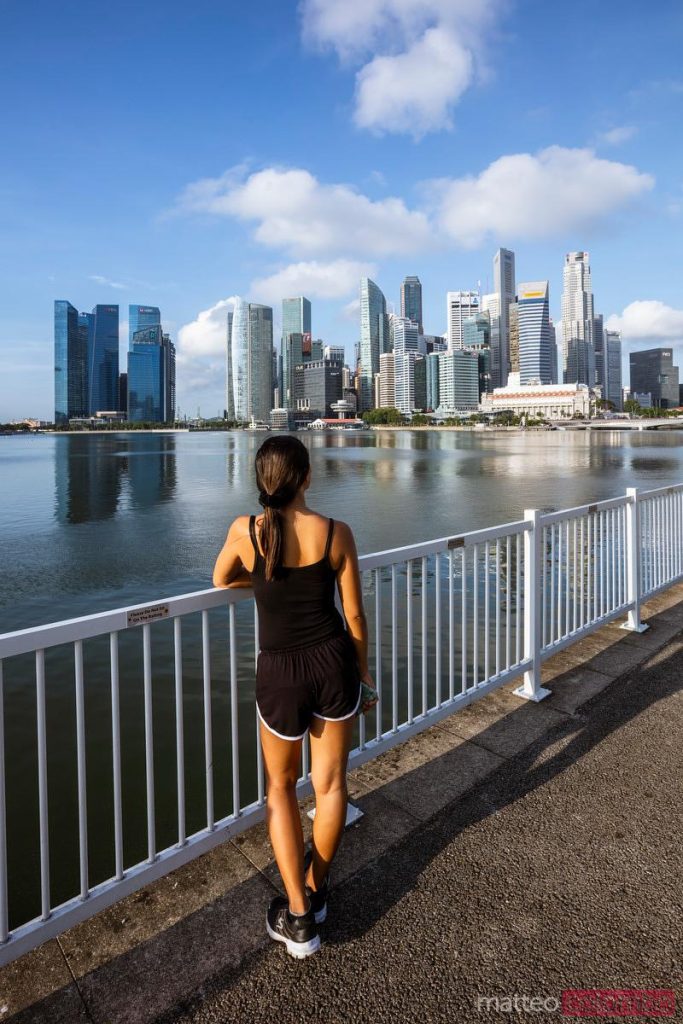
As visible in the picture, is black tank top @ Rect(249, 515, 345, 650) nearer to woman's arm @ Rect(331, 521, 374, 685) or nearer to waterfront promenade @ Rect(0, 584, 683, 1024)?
woman's arm @ Rect(331, 521, 374, 685)

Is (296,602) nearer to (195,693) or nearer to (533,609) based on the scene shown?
(533,609)

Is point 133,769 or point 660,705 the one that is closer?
point 660,705

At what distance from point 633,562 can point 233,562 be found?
4.93 meters

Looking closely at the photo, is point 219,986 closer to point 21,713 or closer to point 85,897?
point 85,897

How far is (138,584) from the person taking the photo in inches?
632

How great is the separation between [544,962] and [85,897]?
1741 mm

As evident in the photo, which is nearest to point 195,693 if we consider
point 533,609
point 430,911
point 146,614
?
point 533,609

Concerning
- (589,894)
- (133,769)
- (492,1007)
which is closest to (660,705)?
(589,894)

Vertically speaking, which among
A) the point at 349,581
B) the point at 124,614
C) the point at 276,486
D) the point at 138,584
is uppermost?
the point at 276,486

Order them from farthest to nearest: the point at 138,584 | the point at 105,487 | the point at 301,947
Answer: the point at 105,487 → the point at 138,584 → the point at 301,947

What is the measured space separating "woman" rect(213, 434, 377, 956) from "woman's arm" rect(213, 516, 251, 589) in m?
0.03

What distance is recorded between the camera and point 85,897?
250 centimetres

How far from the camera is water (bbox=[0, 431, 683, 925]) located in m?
5.84

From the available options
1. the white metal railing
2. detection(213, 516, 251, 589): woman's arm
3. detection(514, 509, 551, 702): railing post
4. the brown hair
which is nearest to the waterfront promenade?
the white metal railing
